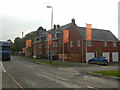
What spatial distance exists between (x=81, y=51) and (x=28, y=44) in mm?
15710

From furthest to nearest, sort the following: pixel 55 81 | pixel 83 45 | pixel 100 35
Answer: pixel 100 35
pixel 83 45
pixel 55 81

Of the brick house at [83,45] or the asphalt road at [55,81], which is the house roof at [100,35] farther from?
the asphalt road at [55,81]

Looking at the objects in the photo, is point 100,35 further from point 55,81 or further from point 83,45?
point 55,81

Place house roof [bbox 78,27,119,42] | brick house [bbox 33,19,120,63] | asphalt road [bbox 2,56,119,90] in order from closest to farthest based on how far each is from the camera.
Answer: asphalt road [bbox 2,56,119,90], brick house [bbox 33,19,120,63], house roof [bbox 78,27,119,42]

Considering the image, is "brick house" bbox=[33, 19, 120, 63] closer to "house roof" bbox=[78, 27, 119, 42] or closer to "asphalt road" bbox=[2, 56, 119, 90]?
"house roof" bbox=[78, 27, 119, 42]

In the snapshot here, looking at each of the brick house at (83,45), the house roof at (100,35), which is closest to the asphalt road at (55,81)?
the brick house at (83,45)

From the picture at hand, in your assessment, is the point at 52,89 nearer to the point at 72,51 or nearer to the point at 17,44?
the point at 72,51

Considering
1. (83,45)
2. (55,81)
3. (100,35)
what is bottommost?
(55,81)

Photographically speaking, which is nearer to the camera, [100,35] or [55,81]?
[55,81]

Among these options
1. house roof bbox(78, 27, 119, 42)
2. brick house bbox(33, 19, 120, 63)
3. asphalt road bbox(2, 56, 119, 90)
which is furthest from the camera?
house roof bbox(78, 27, 119, 42)

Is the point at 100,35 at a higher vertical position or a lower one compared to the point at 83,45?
higher

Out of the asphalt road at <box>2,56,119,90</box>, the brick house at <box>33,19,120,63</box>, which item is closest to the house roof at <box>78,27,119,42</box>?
the brick house at <box>33,19,120,63</box>

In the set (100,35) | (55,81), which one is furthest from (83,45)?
(55,81)

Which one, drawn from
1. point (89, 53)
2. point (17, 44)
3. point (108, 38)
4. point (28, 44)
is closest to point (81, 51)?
point (89, 53)
